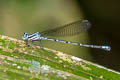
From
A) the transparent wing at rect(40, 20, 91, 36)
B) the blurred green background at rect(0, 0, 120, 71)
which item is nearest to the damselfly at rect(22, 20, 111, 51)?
the transparent wing at rect(40, 20, 91, 36)

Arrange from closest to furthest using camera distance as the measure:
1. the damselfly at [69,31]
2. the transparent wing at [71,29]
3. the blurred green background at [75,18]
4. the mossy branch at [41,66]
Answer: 1. the mossy branch at [41,66]
2. the damselfly at [69,31]
3. the transparent wing at [71,29]
4. the blurred green background at [75,18]

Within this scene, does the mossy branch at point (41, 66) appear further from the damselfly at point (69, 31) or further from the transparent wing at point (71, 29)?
the transparent wing at point (71, 29)

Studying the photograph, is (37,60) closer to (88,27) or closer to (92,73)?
(92,73)

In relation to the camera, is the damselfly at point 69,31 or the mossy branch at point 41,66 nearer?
the mossy branch at point 41,66

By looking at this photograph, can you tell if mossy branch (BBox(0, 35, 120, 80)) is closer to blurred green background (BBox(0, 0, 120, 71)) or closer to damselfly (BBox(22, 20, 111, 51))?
damselfly (BBox(22, 20, 111, 51))

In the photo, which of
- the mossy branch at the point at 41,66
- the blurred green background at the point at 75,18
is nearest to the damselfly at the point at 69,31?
the blurred green background at the point at 75,18
